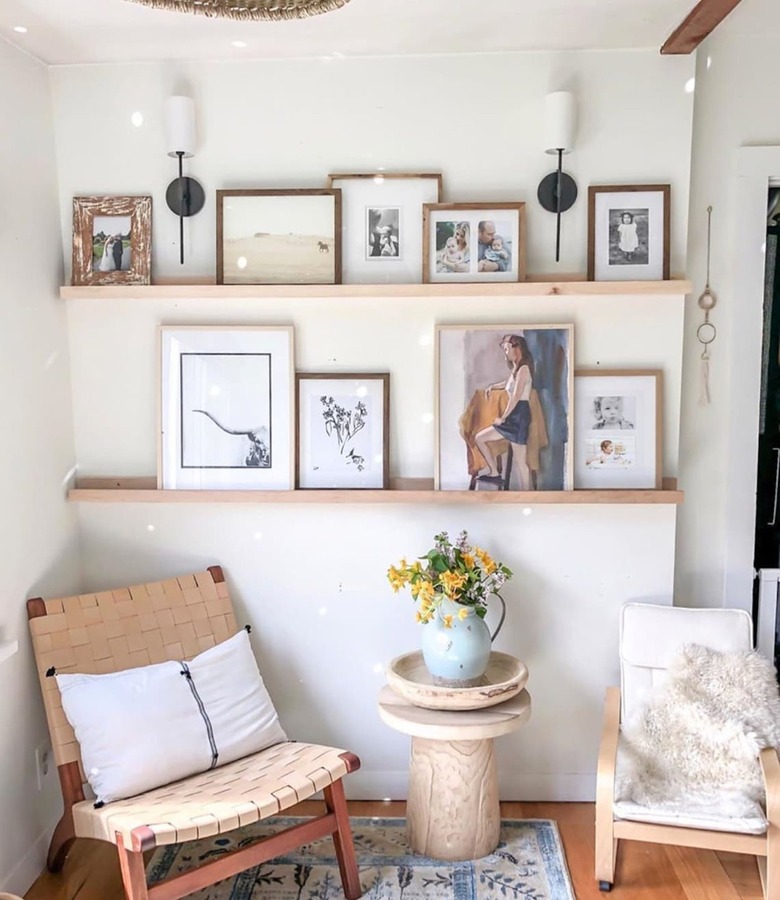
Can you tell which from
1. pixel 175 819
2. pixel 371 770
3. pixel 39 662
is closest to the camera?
pixel 175 819

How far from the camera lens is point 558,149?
274 centimetres

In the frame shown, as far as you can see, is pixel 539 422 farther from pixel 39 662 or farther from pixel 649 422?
pixel 39 662

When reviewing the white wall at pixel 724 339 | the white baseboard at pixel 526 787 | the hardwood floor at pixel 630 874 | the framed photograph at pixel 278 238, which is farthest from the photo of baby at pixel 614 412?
the hardwood floor at pixel 630 874

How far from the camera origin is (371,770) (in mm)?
3072

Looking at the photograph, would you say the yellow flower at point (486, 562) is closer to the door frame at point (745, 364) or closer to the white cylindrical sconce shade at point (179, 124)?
the door frame at point (745, 364)

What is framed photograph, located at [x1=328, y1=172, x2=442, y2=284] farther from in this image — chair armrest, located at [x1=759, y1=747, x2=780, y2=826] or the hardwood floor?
the hardwood floor

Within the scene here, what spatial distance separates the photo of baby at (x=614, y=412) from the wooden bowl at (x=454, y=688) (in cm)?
81

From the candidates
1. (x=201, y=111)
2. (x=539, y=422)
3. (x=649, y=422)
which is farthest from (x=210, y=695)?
(x=201, y=111)

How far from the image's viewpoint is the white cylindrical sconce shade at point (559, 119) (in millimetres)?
2713

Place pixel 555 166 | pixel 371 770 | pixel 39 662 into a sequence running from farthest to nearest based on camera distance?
pixel 371 770 → pixel 555 166 → pixel 39 662

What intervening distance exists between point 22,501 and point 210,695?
79cm

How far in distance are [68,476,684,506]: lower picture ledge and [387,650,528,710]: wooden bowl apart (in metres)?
0.52

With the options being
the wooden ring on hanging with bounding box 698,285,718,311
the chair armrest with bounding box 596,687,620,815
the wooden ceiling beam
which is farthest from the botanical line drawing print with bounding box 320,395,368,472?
the wooden ceiling beam

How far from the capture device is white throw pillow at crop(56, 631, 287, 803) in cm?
242
